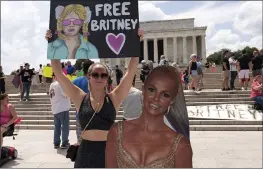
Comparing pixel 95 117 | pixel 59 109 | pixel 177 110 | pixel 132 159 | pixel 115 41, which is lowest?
pixel 59 109

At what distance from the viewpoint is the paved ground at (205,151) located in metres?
5.91

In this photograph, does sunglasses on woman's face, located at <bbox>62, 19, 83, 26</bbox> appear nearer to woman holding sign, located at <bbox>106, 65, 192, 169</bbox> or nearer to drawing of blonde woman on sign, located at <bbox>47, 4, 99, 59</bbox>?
drawing of blonde woman on sign, located at <bbox>47, 4, 99, 59</bbox>

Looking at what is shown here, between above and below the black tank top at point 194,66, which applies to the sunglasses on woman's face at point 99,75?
below

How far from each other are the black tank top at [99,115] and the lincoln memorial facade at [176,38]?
59.7m

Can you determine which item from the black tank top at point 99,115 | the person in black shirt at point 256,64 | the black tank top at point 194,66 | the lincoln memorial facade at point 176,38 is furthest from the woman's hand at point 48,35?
the lincoln memorial facade at point 176,38

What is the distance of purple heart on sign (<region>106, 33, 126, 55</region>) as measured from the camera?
6.95ft

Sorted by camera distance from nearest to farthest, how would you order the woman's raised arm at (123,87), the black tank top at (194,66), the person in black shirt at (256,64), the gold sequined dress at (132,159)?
the gold sequined dress at (132,159)
the woman's raised arm at (123,87)
the person in black shirt at (256,64)
the black tank top at (194,66)

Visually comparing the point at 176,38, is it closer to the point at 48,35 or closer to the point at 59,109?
the point at 59,109

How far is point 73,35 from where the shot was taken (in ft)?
7.02

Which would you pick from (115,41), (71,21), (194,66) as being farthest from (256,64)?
(71,21)

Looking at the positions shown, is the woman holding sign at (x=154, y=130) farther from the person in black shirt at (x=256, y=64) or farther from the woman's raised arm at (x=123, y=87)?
the person in black shirt at (x=256, y=64)

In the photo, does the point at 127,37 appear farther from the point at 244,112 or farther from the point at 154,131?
the point at 244,112

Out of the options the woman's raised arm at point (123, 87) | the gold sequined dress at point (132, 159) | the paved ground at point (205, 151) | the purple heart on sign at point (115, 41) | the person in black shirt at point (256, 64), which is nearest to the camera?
the gold sequined dress at point (132, 159)

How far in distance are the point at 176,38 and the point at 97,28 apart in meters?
64.0
